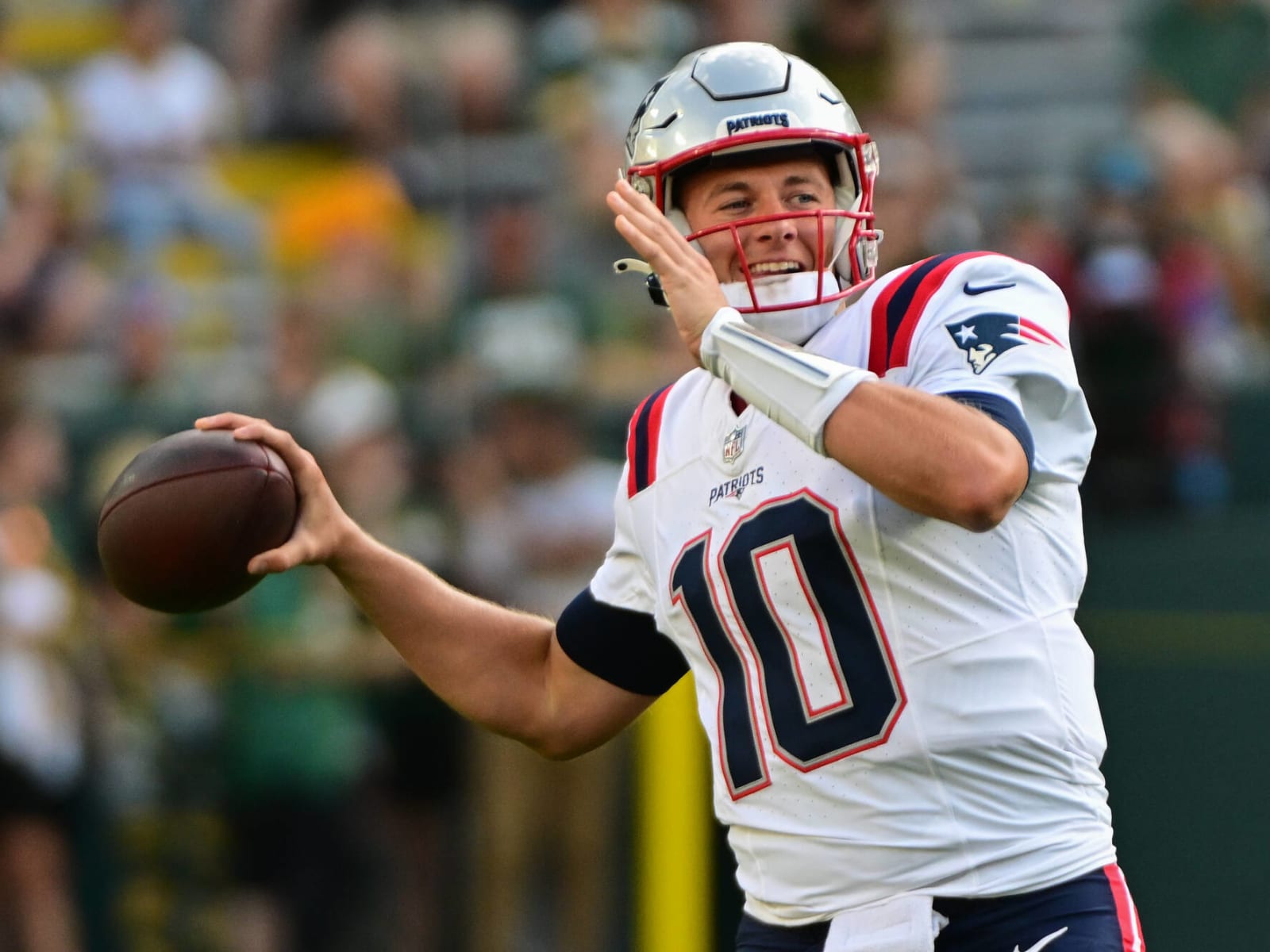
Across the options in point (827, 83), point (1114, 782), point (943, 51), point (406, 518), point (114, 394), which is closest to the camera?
point (827, 83)

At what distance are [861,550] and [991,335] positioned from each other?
38 centimetres

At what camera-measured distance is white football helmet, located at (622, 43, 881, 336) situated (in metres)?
3.14

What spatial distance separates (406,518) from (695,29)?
2782mm

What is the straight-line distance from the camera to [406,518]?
6.97 meters

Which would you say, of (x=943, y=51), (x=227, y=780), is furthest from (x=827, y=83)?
(x=943, y=51)

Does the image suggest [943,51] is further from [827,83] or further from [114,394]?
[827,83]

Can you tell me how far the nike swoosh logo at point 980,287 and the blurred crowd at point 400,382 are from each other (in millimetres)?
3703

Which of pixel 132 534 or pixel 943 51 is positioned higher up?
pixel 943 51

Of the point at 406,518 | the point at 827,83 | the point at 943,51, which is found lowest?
the point at 406,518

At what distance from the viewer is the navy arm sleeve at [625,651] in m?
3.55

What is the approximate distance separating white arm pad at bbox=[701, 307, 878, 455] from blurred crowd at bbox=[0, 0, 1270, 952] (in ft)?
12.7

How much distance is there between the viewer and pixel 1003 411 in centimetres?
285

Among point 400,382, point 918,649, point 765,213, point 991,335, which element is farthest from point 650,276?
point 400,382

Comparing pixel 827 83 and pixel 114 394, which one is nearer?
pixel 827 83
